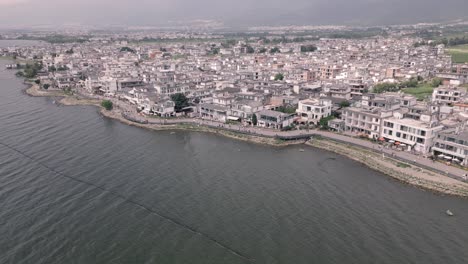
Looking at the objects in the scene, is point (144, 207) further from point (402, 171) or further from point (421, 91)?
point (421, 91)

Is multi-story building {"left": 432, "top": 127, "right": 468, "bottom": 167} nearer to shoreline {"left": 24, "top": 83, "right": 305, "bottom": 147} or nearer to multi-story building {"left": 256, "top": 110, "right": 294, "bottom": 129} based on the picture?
shoreline {"left": 24, "top": 83, "right": 305, "bottom": 147}

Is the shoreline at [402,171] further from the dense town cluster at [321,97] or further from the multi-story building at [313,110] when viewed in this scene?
the multi-story building at [313,110]

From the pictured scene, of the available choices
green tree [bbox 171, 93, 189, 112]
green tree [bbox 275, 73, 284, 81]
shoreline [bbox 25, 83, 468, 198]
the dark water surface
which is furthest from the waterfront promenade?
green tree [bbox 275, 73, 284, 81]

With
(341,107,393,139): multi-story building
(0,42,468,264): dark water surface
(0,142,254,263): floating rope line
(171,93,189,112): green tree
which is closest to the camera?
(0,42,468,264): dark water surface

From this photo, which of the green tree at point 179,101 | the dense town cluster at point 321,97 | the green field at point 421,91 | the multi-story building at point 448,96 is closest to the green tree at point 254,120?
the dense town cluster at point 321,97

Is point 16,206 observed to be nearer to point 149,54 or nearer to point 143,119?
point 143,119

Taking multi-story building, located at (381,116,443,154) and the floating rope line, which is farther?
multi-story building, located at (381,116,443,154)

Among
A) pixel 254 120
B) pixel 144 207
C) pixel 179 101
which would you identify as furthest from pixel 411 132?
pixel 179 101
